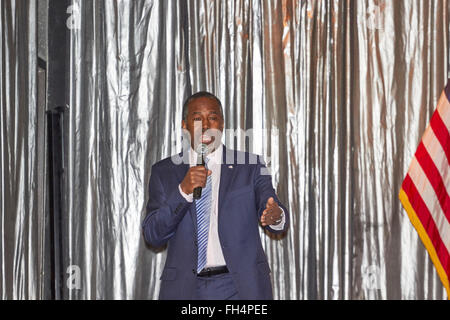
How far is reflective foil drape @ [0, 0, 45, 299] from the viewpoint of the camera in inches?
165

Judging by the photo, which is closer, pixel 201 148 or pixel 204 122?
pixel 201 148

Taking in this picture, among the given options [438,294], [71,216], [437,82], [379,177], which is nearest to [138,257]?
[71,216]

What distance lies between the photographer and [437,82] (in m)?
4.17

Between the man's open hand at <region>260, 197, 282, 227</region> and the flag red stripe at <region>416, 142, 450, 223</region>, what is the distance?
4.48 feet

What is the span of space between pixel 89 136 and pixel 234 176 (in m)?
1.44

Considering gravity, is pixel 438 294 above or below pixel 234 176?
below

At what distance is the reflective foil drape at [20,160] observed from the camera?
4180 millimetres

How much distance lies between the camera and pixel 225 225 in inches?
118

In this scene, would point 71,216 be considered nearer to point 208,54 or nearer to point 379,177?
point 208,54

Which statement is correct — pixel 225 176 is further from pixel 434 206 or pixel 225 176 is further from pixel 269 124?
pixel 434 206

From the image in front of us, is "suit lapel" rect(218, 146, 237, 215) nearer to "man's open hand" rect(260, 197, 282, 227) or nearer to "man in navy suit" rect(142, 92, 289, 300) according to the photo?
"man in navy suit" rect(142, 92, 289, 300)

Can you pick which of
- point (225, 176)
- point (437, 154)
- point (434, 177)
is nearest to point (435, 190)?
point (434, 177)

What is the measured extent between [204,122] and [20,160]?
1518 mm

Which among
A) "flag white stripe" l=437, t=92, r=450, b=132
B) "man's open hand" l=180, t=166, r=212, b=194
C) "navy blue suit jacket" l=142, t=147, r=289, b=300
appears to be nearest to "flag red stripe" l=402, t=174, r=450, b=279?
"flag white stripe" l=437, t=92, r=450, b=132
